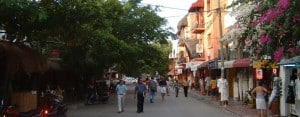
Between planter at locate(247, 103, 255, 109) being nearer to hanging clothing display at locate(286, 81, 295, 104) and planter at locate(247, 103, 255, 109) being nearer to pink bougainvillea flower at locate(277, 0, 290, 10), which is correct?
hanging clothing display at locate(286, 81, 295, 104)

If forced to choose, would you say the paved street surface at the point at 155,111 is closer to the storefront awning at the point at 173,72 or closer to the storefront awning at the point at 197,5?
the storefront awning at the point at 197,5

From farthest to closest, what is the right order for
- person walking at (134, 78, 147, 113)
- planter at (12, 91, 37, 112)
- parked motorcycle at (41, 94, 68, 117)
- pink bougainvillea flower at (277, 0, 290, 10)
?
person walking at (134, 78, 147, 113) < planter at (12, 91, 37, 112) < parked motorcycle at (41, 94, 68, 117) < pink bougainvillea flower at (277, 0, 290, 10)

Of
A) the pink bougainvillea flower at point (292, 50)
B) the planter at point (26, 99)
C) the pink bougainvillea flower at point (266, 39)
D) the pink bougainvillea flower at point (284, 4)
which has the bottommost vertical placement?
the planter at point (26, 99)

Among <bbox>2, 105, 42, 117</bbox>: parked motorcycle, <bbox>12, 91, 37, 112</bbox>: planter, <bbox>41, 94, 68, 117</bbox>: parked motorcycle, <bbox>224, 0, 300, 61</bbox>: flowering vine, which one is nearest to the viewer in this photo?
<bbox>224, 0, 300, 61</bbox>: flowering vine

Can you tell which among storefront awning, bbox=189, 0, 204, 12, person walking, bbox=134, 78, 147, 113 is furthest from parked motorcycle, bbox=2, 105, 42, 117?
storefront awning, bbox=189, 0, 204, 12

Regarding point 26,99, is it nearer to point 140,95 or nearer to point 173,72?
point 140,95

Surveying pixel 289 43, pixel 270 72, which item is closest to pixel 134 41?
pixel 270 72

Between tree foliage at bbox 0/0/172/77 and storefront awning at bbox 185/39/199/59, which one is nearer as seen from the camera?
tree foliage at bbox 0/0/172/77

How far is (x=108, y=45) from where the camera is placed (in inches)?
1217

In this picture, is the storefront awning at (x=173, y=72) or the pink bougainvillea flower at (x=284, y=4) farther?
the storefront awning at (x=173, y=72)

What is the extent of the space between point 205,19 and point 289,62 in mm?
37364

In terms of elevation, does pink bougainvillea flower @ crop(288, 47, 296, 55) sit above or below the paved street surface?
above

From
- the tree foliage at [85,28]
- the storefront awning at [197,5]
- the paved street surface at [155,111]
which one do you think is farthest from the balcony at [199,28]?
the paved street surface at [155,111]

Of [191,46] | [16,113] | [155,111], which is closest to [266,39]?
[16,113]
